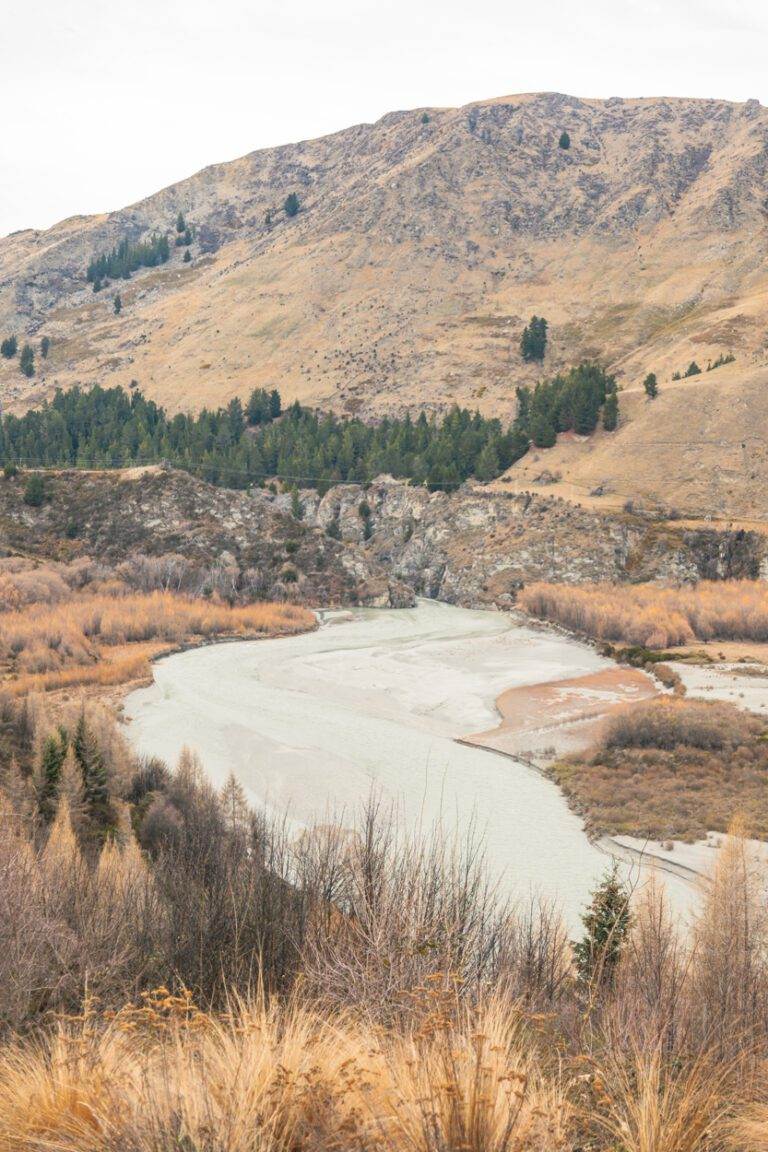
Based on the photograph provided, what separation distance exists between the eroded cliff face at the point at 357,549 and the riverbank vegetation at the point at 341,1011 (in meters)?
67.8

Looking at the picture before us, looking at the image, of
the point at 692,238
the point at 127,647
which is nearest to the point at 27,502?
the point at 127,647

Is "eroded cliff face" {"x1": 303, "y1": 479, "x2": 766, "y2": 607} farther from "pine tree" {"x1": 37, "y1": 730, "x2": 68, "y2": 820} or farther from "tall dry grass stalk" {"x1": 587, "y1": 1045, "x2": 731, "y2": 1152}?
"tall dry grass stalk" {"x1": 587, "y1": 1045, "x2": 731, "y2": 1152}

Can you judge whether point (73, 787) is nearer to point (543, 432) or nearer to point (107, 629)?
point (107, 629)

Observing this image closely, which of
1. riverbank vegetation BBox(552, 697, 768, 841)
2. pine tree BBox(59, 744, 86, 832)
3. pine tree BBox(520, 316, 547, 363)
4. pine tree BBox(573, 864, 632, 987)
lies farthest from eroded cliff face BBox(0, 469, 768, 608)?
pine tree BBox(573, 864, 632, 987)

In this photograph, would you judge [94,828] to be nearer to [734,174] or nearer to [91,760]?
[91,760]

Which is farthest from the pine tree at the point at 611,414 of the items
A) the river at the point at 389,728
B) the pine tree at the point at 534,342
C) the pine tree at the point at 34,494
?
the pine tree at the point at 34,494

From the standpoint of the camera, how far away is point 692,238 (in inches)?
7156

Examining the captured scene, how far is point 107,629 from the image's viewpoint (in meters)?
70.9

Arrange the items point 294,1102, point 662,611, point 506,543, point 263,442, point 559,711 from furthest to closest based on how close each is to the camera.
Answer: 1. point 263,442
2. point 506,543
3. point 662,611
4. point 559,711
5. point 294,1102

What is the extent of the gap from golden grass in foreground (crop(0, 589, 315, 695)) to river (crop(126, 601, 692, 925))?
3419 millimetres

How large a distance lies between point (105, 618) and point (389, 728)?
34.2 meters

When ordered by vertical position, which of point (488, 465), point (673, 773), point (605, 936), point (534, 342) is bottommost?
point (673, 773)

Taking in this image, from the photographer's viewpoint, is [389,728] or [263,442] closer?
[389,728]

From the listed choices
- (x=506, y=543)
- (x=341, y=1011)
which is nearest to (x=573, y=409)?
(x=506, y=543)
